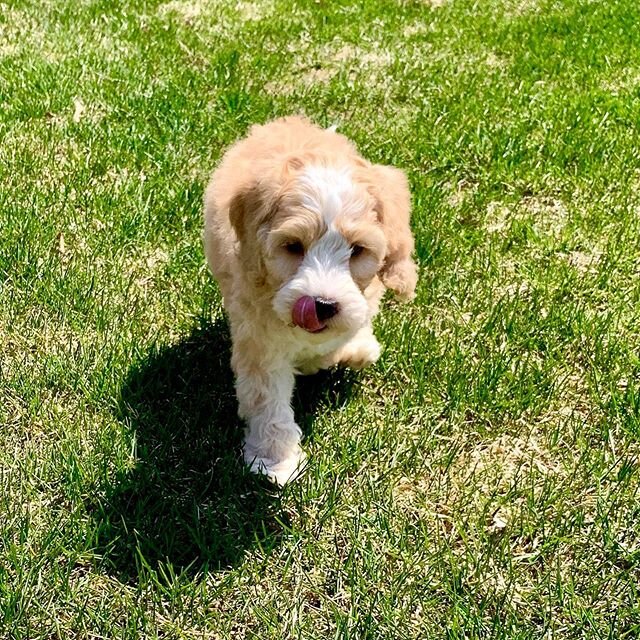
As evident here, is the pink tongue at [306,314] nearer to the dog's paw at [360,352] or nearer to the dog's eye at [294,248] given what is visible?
the dog's eye at [294,248]

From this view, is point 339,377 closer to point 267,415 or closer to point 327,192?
point 267,415

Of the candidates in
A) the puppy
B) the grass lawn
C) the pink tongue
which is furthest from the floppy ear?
the grass lawn

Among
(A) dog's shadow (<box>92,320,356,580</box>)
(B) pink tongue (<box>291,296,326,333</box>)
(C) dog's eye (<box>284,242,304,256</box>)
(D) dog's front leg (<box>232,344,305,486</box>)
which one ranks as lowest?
(A) dog's shadow (<box>92,320,356,580</box>)

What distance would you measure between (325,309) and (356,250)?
0.28 metres

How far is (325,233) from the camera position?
2568mm

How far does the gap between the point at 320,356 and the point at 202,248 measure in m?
1.21

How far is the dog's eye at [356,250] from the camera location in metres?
2.64

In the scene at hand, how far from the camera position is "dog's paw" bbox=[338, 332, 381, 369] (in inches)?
128

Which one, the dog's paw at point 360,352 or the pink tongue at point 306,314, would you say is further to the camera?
the dog's paw at point 360,352

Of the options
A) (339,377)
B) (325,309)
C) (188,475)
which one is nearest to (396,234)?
(325,309)

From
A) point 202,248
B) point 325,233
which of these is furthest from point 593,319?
point 202,248

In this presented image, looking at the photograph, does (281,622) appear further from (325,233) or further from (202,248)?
(202,248)

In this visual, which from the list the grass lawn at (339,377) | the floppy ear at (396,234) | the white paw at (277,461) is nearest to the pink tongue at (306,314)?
the floppy ear at (396,234)

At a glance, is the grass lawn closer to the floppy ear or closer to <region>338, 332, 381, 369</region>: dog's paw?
<region>338, 332, 381, 369</region>: dog's paw
